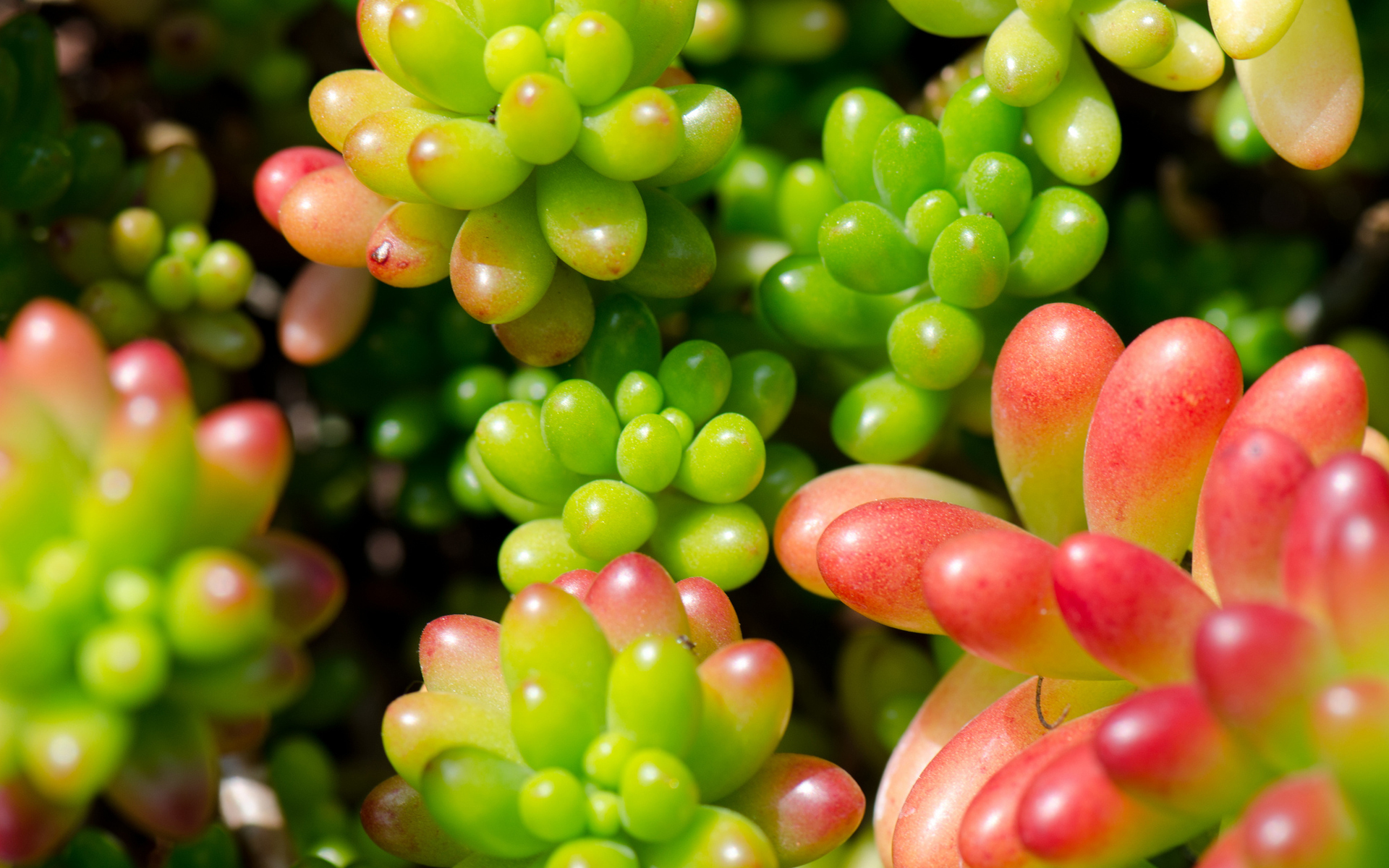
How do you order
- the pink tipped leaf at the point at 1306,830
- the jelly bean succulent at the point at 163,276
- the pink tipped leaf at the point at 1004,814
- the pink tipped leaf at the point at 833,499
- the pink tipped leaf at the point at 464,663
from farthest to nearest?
the jelly bean succulent at the point at 163,276, the pink tipped leaf at the point at 833,499, the pink tipped leaf at the point at 464,663, the pink tipped leaf at the point at 1004,814, the pink tipped leaf at the point at 1306,830

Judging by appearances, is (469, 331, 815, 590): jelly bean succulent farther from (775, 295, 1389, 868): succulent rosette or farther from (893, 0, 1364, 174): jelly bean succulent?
(893, 0, 1364, 174): jelly bean succulent

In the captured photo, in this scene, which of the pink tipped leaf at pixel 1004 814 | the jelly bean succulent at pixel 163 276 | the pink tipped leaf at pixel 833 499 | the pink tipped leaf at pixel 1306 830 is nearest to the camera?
the pink tipped leaf at pixel 1306 830

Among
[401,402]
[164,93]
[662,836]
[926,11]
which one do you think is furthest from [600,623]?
[164,93]

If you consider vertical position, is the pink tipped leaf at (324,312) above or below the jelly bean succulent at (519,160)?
below

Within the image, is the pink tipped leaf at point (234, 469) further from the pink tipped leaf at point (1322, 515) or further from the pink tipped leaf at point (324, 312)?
the pink tipped leaf at point (1322, 515)

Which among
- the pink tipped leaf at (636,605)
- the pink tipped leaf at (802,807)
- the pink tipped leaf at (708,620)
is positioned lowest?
the pink tipped leaf at (802,807)

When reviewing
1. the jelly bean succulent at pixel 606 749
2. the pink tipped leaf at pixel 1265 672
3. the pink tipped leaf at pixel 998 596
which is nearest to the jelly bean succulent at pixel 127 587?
the jelly bean succulent at pixel 606 749

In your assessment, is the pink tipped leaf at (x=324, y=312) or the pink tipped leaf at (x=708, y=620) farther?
the pink tipped leaf at (x=324, y=312)

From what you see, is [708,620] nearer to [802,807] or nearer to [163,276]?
[802,807]
